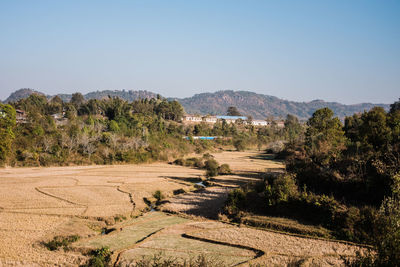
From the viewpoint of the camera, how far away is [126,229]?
1941cm

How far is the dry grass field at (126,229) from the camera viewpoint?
15079 mm

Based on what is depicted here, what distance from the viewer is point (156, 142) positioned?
226ft

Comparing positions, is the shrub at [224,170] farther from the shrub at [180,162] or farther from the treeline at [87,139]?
the treeline at [87,139]

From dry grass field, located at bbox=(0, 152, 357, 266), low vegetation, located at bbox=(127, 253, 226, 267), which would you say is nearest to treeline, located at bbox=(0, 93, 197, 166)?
dry grass field, located at bbox=(0, 152, 357, 266)

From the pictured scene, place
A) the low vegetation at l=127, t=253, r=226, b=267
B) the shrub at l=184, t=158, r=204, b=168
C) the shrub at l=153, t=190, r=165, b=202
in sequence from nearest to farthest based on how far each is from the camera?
the low vegetation at l=127, t=253, r=226, b=267 < the shrub at l=153, t=190, r=165, b=202 < the shrub at l=184, t=158, r=204, b=168

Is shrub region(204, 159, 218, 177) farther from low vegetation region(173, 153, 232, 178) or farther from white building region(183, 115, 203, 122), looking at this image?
white building region(183, 115, 203, 122)

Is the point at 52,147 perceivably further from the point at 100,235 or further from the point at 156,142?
the point at 100,235

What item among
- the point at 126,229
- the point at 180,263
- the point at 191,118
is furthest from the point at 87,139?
the point at 191,118

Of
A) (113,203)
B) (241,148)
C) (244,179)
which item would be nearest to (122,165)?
(244,179)

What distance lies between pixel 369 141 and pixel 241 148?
176 ft

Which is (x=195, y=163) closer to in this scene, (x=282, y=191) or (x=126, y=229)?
(x=282, y=191)

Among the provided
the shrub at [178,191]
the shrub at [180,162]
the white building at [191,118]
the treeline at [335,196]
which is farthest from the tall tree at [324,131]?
the white building at [191,118]

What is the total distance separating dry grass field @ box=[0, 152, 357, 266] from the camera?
15079mm

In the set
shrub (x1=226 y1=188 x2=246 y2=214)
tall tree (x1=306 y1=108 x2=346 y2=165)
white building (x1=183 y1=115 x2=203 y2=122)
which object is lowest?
shrub (x1=226 y1=188 x2=246 y2=214)
